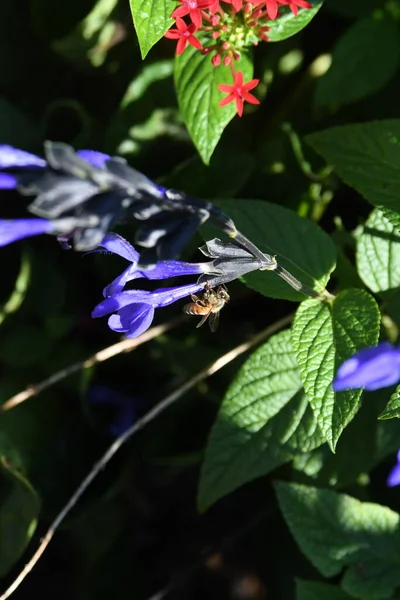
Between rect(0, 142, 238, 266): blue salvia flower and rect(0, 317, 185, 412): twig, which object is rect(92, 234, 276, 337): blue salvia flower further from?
rect(0, 317, 185, 412): twig

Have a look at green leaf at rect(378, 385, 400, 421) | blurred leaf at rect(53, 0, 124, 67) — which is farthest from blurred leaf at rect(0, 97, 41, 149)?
green leaf at rect(378, 385, 400, 421)

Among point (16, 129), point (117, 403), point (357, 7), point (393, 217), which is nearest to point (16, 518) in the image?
point (117, 403)

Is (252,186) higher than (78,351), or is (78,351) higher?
(252,186)

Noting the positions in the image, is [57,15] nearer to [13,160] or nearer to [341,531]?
[13,160]

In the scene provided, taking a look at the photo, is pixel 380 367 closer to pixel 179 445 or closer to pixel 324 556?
pixel 324 556

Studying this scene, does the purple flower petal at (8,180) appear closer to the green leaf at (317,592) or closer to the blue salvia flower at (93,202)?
the blue salvia flower at (93,202)

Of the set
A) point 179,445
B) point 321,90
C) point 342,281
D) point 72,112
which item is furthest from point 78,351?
point 321,90

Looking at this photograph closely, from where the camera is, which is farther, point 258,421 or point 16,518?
point 16,518
